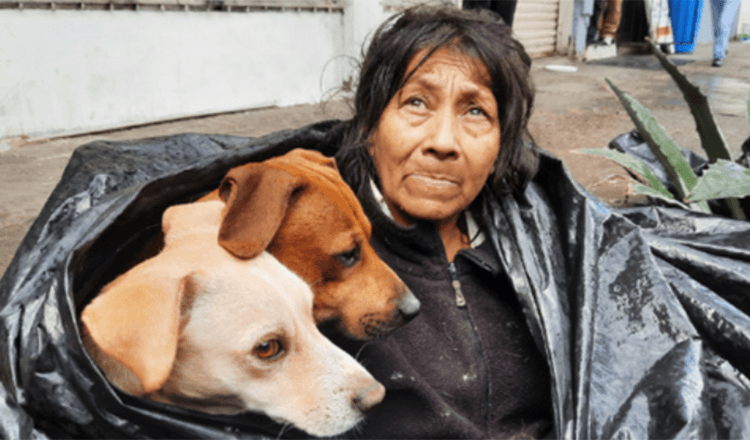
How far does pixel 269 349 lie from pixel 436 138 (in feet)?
2.05

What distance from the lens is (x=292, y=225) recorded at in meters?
1.10

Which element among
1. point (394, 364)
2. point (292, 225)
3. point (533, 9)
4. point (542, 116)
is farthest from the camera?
point (533, 9)

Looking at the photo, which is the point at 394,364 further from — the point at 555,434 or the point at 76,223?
the point at 76,223

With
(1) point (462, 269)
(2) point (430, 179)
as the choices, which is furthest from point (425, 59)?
(1) point (462, 269)

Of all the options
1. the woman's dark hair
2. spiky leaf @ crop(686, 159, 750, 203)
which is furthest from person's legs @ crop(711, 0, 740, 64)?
the woman's dark hair

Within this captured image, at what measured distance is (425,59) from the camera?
4.76 ft

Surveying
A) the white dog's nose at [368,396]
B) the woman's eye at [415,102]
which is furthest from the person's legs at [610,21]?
the white dog's nose at [368,396]

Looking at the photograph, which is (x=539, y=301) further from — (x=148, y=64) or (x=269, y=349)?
(x=148, y=64)

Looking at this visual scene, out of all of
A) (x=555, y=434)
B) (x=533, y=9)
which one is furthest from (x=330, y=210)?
(x=533, y=9)

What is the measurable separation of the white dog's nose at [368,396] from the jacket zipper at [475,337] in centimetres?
34

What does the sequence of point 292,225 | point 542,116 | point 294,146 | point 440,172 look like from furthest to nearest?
point 542,116
point 294,146
point 440,172
point 292,225

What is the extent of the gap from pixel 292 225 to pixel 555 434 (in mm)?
860

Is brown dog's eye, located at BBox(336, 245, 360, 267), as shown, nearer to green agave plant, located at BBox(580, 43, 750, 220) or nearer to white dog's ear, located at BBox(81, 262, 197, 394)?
white dog's ear, located at BBox(81, 262, 197, 394)

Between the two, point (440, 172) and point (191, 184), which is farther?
point (440, 172)
